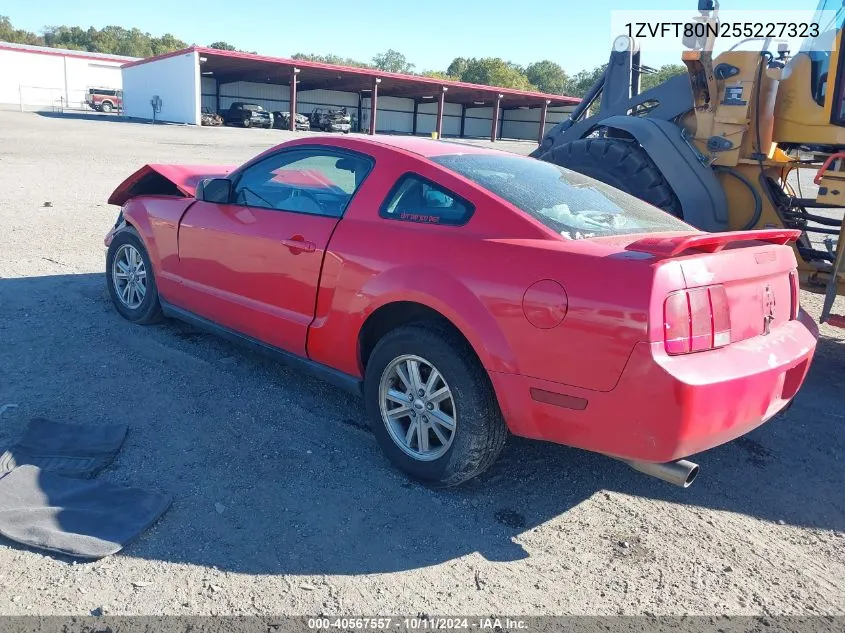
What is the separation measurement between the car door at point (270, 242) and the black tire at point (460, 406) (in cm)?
80

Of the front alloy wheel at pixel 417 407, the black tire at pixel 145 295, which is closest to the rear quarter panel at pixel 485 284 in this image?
the front alloy wheel at pixel 417 407

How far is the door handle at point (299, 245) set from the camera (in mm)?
3695

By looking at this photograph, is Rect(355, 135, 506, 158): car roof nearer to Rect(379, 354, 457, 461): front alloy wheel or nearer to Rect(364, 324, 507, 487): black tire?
Rect(364, 324, 507, 487): black tire

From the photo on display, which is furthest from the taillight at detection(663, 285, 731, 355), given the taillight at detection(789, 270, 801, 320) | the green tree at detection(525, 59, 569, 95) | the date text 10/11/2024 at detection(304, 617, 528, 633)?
the green tree at detection(525, 59, 569, 95)

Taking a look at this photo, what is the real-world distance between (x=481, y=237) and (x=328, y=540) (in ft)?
4.85

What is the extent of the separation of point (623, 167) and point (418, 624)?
4.87 metres

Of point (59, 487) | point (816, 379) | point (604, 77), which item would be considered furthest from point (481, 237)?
point (604, 77)

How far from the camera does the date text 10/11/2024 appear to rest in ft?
7.75

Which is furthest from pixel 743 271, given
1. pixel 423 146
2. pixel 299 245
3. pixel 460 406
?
pixel 299 245

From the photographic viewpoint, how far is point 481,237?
9.98ft

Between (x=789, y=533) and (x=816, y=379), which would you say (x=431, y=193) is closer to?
(x=789, y=533)

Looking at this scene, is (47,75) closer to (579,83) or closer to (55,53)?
(55,53)

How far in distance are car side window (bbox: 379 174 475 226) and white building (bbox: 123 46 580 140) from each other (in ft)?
122

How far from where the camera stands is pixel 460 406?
303cm
